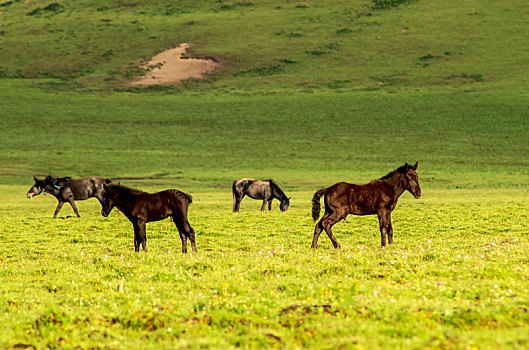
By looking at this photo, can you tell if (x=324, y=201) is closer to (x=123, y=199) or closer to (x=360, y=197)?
(x=360, y=197)

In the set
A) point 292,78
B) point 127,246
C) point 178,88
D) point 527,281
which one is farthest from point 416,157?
point 527,281

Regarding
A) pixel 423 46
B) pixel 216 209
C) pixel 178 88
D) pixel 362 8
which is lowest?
pixel 216 209

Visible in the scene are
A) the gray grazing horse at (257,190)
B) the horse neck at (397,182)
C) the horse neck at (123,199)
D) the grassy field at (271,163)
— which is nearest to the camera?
the grassy field at (271,163)

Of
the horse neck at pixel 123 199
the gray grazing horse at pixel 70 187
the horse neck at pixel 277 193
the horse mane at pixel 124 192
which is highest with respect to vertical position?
the horse mane at pixel 124 192

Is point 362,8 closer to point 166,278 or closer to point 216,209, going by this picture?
point 216,209

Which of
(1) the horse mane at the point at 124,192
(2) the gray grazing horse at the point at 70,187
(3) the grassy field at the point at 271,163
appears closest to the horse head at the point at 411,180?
(3) the grassy field at the point at 271,163

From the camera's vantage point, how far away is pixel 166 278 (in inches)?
566

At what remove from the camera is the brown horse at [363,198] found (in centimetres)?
1794

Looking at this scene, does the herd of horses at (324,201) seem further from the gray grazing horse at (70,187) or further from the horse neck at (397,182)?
the gray grazing horse at (70,187)

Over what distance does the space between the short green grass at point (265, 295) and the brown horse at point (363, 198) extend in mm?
827

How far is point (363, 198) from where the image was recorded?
18.2 meters

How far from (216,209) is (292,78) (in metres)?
76.7

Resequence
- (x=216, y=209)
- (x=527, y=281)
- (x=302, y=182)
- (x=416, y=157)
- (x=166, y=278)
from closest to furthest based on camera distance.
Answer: (x=527, y=281)
(x=166, y=278)
(x=216, y=209)
(x=302, y=182)
(x=416, y=157)

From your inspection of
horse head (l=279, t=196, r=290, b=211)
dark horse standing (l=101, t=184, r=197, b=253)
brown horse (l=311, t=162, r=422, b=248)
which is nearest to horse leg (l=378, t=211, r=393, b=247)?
brown horse (l=311, t=162, r=422, b=248)
